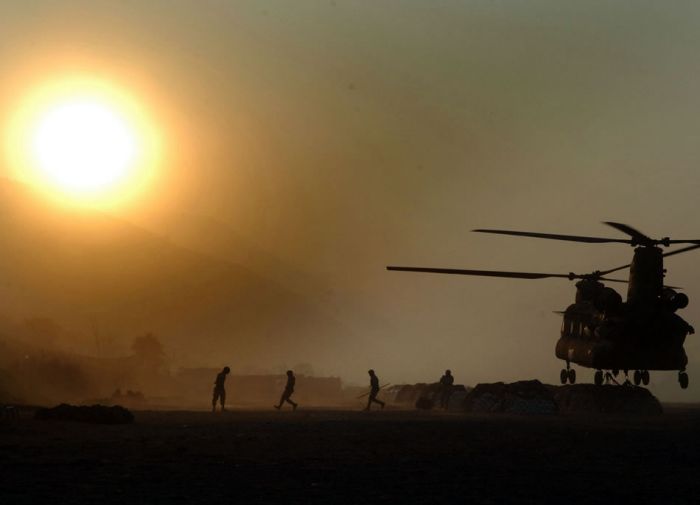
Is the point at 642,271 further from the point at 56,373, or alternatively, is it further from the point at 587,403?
the point at 56,373

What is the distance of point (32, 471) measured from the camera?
61.3 feet

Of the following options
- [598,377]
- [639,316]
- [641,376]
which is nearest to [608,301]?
[639,316]

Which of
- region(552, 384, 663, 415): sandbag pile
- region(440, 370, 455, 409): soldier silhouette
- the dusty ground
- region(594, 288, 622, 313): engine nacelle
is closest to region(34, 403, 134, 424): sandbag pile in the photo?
the dusty ground

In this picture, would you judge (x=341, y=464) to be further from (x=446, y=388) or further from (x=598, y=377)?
(x=446, y=388)

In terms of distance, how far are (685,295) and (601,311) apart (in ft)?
8.14

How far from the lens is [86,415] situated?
32.4m

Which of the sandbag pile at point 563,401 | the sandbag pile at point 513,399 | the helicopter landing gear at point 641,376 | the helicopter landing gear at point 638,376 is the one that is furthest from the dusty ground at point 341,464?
the sandbag pile at point 563,401

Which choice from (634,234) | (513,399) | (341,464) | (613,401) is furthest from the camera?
(513,399)

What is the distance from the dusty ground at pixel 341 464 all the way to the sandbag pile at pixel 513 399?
14.1 metres

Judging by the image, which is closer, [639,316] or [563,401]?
[639,316]

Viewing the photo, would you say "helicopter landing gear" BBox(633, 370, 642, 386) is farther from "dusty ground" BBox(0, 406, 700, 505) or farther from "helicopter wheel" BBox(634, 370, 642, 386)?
"dusty ground" BBox(0, 406, 700, 505)

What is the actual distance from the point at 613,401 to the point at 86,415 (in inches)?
964

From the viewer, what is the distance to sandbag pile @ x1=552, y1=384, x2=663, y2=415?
47.0 meters

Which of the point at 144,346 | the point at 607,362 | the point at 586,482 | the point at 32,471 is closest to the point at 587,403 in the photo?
the point at 607,362
